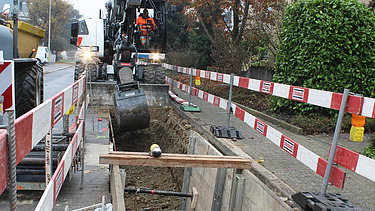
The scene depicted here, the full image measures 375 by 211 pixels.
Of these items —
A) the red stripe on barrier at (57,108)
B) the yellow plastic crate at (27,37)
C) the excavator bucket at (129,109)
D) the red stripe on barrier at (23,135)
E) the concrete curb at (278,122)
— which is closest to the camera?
the red stripe on barrier at (23,135)

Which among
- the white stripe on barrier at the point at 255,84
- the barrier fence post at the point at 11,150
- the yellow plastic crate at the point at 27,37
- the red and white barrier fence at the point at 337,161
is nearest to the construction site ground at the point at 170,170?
the red and white barrier fence at the point at 337,161

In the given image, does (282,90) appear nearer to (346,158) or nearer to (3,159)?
(346,158)

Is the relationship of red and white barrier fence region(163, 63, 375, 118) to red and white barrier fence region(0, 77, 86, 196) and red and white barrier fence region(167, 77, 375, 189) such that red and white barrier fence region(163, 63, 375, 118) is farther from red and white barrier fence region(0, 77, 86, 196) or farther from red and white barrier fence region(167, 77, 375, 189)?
red and white barrier fence region(0, 77, 86, 196)

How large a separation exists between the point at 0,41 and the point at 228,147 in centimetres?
421

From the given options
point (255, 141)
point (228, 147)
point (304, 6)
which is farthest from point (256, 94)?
point (228, 147)

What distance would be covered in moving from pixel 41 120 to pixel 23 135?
1.42 feet

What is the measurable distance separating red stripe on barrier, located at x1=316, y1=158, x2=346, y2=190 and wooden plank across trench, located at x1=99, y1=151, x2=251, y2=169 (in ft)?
3.86

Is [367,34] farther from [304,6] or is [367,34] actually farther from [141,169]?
[141,169]

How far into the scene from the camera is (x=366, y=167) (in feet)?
10.9

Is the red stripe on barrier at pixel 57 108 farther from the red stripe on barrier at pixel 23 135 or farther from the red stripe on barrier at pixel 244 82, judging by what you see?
the red stripe on barrier at pixel 244 82

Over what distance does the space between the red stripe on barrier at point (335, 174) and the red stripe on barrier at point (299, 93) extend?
960mm

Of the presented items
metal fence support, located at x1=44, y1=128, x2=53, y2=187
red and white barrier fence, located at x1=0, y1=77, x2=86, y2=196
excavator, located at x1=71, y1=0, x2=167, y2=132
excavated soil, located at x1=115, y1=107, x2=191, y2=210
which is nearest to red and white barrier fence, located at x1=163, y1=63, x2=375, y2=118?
excavated soil, located at x1=115, y1=107, x2=191, y2=210

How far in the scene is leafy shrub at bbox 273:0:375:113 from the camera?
8141 mm

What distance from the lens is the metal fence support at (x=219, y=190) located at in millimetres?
5367
